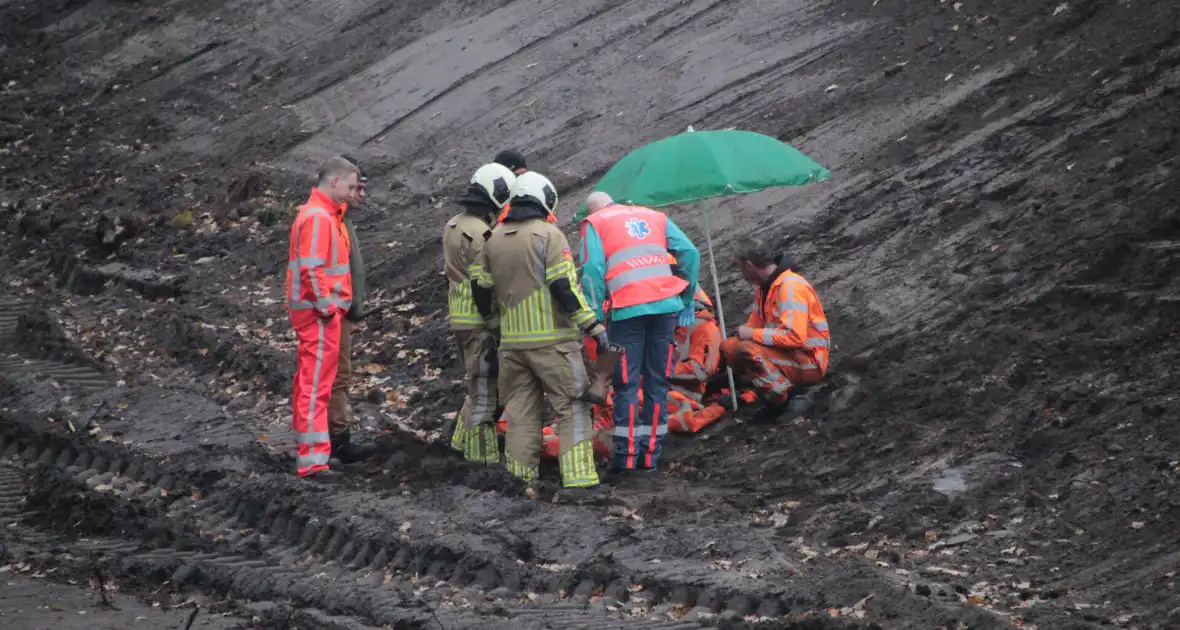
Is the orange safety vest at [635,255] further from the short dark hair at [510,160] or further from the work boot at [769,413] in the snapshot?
the work boot at [769,413]

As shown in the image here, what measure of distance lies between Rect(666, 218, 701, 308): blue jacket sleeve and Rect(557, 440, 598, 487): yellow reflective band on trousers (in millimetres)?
1223

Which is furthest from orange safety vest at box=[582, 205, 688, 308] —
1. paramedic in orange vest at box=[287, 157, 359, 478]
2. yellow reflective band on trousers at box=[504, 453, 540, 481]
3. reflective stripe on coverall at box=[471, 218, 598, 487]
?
paramedic in orange vest at box=[287, 157, 359, 478]

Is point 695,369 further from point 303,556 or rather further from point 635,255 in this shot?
point 303,556

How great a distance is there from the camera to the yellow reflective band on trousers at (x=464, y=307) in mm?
9445

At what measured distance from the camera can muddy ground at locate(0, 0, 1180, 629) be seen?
24.6 ft

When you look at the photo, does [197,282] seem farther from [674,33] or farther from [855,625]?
[855,625]

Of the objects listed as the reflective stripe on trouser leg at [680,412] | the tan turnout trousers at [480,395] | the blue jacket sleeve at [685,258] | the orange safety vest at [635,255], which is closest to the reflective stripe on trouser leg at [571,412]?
the orange safety vest at [635,255]

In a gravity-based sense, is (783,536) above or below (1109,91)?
below

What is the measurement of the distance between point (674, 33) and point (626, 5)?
49.2 inches

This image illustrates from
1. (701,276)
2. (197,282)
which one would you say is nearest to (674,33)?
(701,276)

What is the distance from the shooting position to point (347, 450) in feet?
32.8

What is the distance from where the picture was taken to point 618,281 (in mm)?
9164

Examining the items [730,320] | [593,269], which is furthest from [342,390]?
[730,320]

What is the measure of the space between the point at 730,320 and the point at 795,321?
6.46 ft
